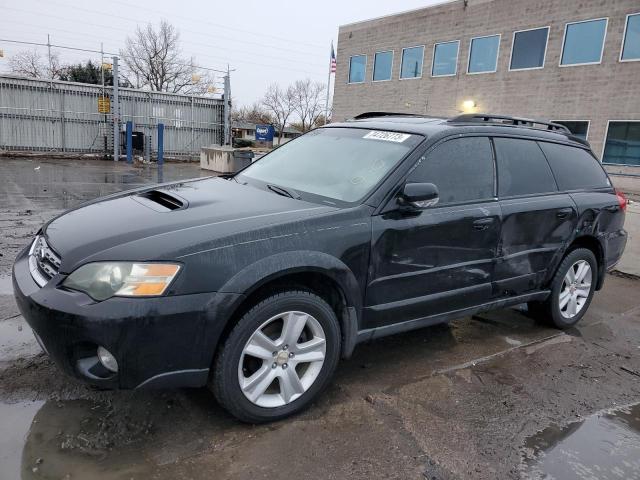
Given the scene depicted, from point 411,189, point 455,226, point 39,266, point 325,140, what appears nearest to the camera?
point 39,266

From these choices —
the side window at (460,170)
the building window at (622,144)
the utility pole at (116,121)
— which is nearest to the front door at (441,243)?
the side window at (460,170)

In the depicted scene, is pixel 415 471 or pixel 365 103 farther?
pixel 365 103

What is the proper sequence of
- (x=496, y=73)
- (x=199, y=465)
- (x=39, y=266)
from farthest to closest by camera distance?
(x=496, y=73)
(x=39, y=266)
(x=199, y=465)

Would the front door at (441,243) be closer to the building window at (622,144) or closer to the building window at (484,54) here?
the building window at (622,144)

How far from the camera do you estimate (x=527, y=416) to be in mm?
2984

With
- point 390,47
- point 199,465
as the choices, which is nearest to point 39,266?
point 199,465

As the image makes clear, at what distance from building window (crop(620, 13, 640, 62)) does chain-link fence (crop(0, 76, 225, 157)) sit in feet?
55.3

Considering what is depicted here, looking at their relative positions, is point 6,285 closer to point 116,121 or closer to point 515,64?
point 116,121

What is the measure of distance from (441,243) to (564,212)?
1.49 m

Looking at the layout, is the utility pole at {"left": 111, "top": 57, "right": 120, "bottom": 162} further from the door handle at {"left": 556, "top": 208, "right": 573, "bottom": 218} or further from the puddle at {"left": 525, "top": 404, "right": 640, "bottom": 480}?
the puddle at {"left": 525, "top": 404, "right": 640, "bottom": 480}

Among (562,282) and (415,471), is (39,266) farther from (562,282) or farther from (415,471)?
(562,282)

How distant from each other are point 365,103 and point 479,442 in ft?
85.8

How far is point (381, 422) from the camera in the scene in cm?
279

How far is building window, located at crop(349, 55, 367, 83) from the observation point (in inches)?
1076
